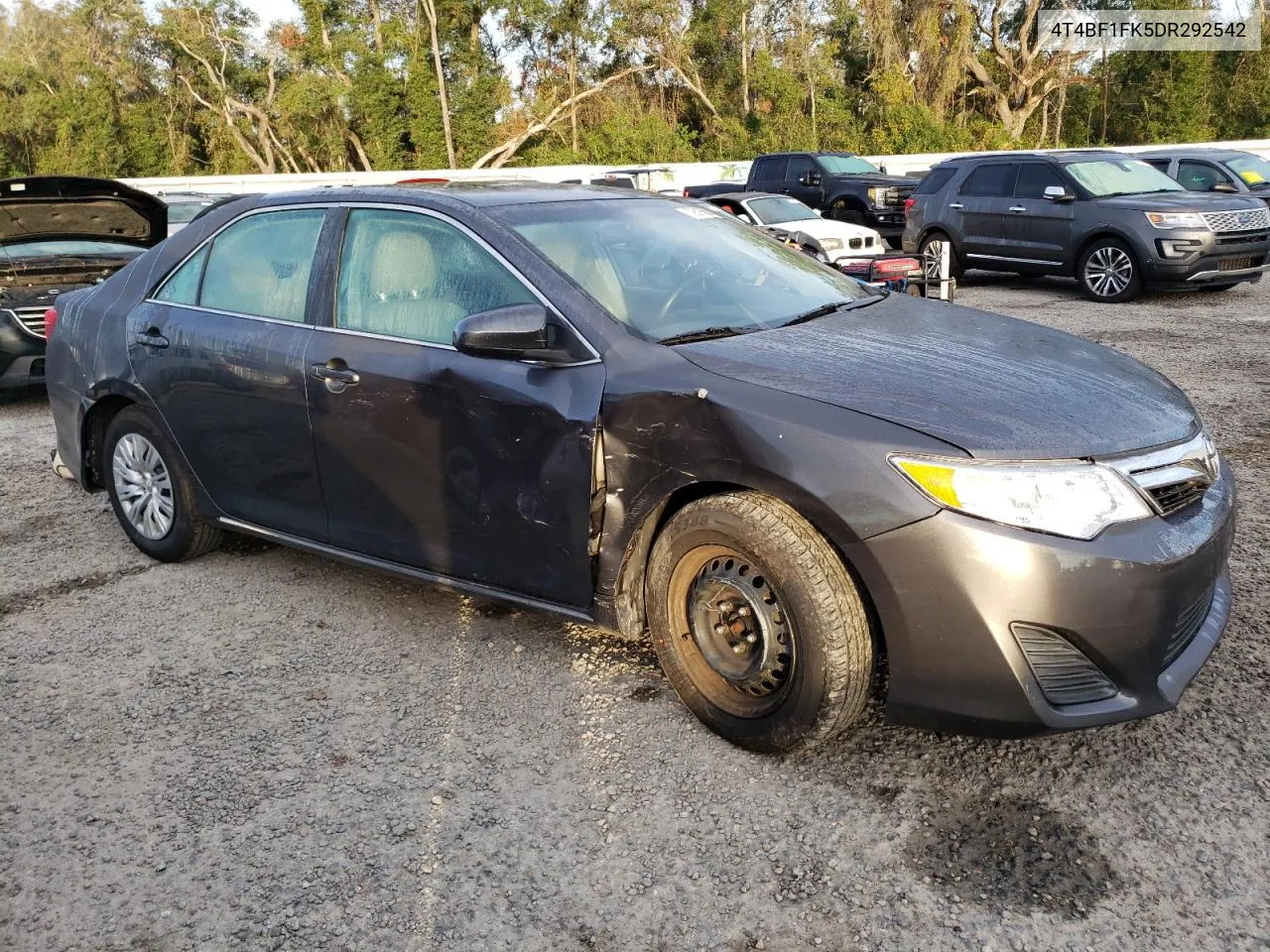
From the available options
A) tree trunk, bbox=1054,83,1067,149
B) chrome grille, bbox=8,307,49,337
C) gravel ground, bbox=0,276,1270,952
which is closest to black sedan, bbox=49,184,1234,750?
gravel ground, bbox=0,276,1270,952

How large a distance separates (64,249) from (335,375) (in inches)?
218

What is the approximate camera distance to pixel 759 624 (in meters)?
2.96

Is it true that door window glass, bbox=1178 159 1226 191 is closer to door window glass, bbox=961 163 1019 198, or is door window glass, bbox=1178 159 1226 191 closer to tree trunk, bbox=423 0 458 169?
door window glass, bbox=961 163 1019 198

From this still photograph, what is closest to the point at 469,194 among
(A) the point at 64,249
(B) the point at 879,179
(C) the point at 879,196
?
(A) the point at 64,249

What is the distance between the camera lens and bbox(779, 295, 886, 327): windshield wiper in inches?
143

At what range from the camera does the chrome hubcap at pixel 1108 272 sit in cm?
1188

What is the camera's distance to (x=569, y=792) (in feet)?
9.68

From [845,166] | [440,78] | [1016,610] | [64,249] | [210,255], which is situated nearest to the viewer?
[1016,610]

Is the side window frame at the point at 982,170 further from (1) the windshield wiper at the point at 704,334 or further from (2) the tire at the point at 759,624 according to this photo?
(2) the tire at the point at 759,624

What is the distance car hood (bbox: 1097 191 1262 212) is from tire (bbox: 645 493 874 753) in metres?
10.4

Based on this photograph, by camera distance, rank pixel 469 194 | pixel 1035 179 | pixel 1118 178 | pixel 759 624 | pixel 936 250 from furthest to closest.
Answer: pixel 936 250, pixel 1035 179, pixel 1118 178, pixel 469 194, pixel 759 624

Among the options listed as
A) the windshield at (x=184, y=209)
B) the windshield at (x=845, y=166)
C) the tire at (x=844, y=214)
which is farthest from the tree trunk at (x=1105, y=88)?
the windshield at (x=184, y=209)

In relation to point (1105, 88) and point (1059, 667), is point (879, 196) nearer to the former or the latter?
point (1059, 667)

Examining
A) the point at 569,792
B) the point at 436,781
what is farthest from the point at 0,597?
the point at 569,792
